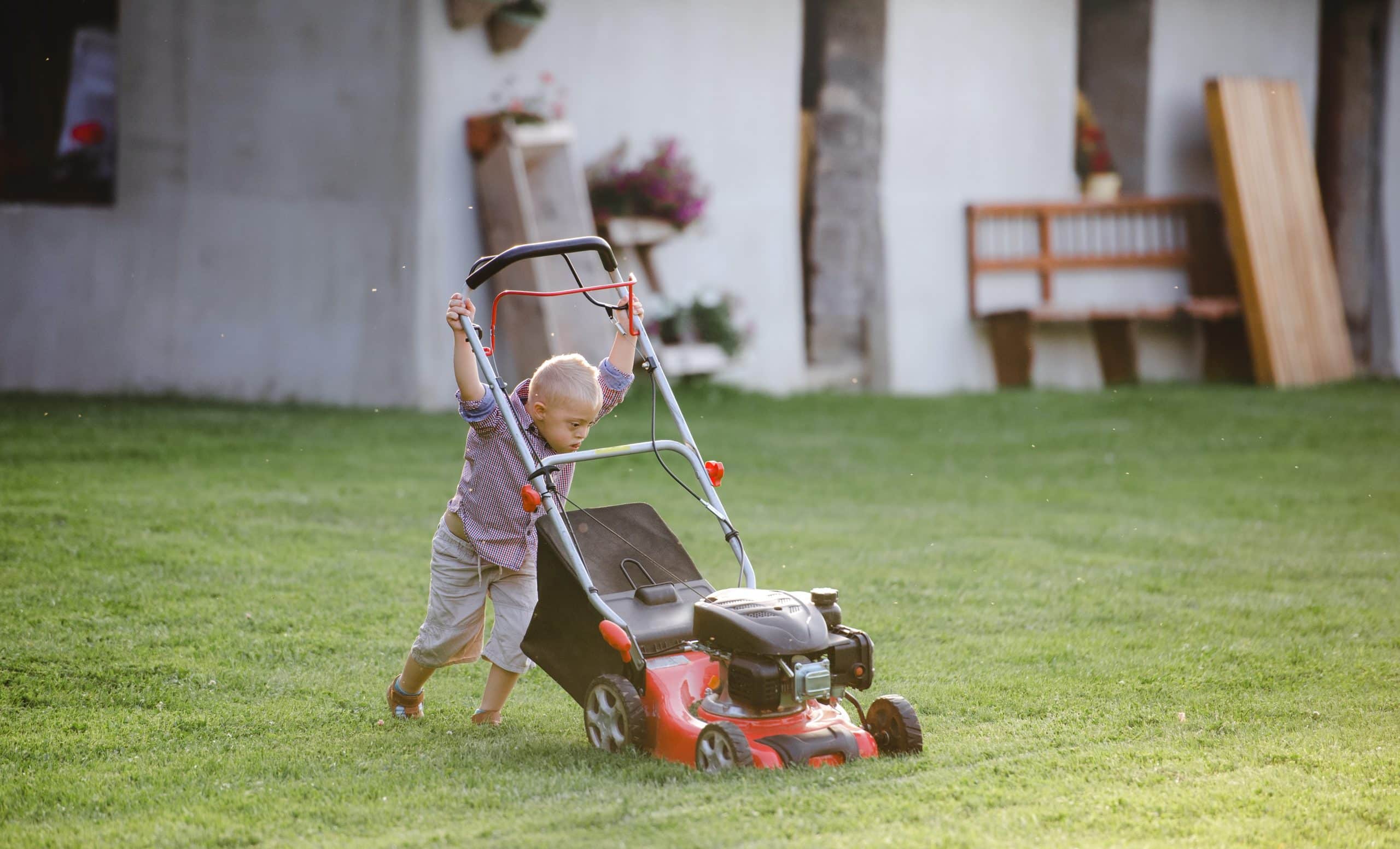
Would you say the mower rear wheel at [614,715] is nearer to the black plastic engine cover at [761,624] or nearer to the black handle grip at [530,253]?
the black plastic engine cover at [761,624]

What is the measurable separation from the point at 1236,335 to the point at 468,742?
10.5 metres

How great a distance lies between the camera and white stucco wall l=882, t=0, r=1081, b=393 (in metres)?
11.3

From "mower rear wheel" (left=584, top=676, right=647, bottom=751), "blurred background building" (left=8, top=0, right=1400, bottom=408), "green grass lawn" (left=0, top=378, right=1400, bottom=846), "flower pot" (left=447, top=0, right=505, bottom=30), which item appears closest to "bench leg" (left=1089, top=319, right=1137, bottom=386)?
"blurred background building" (left=8, top=0, right=1400, bottom=408)

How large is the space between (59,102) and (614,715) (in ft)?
25.8

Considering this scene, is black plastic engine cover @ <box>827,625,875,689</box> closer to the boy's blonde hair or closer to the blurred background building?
the boy's blonde hair

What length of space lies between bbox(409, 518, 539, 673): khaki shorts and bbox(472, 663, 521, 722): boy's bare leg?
5 centimetres

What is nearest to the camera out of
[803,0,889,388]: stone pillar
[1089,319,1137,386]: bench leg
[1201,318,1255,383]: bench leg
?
[803,0,889,388]: stone pillar

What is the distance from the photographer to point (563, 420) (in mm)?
3693

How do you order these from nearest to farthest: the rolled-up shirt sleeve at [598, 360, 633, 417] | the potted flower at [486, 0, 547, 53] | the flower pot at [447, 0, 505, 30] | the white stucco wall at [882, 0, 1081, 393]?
the rolled-up shirt sleeve at [598, 360, 633, 417]
the flower pot at [447, 0, 505, 30]
the potted flower at [486, 0, 547, 53]
the white stucco wall at [882, 0, 1081, 393]

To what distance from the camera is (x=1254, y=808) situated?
310 centimetres

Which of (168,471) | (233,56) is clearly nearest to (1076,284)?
(233,56)

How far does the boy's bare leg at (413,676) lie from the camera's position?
151 inches

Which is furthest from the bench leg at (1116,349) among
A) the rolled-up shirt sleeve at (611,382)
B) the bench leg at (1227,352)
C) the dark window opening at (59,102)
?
the rolled-up shirt sleeve at (611,382)

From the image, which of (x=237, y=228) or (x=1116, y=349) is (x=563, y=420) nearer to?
(x=237, y=228)
